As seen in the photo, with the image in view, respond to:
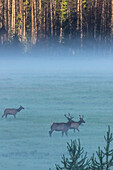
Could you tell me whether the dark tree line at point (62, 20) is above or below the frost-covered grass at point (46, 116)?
above

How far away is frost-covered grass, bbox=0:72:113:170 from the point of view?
12180 millimetres

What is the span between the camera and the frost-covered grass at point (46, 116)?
1218cm

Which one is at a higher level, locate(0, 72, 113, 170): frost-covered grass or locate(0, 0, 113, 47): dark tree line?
locate(0, 0, 113, 47): dark tree line

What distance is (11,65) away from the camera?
1847 inches

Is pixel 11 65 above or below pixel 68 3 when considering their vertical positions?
below

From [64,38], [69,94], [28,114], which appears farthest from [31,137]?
[64,38]

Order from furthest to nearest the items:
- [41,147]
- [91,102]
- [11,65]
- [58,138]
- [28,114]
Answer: [11,65], [91,102], [28,114], [58,138], [41,147]

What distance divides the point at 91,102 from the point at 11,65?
83.4 ft

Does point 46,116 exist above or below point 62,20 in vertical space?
below

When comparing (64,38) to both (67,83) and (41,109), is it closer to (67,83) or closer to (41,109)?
(67,83)

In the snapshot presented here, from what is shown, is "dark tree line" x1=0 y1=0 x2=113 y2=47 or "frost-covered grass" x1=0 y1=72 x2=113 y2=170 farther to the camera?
"dark tree line" x1=0 y1=0 x2=113 y2=47

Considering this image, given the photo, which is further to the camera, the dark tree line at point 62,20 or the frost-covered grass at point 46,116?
the dark tree line at point 62,20

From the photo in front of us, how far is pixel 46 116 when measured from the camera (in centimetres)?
1828

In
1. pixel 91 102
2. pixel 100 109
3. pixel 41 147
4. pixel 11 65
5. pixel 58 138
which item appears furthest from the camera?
pixel 11 65
